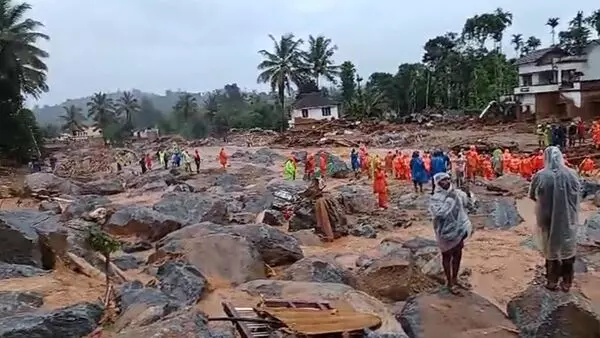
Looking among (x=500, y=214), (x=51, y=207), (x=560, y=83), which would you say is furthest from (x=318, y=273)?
(x=560, y=83)

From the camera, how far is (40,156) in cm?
3838

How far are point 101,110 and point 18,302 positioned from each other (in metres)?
66.9

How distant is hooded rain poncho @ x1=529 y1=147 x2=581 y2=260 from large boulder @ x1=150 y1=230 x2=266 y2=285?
3.74m

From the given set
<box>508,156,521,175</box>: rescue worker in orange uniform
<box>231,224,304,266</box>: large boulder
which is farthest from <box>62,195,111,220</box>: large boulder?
<box>508,156,521,175</box>: rescue worker in orange uniform

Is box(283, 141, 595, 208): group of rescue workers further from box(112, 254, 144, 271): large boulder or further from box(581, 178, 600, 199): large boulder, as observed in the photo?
box(112, 254, 144, 271): large boulder

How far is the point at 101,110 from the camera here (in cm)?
7031

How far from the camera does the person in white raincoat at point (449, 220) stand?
21.4 feet

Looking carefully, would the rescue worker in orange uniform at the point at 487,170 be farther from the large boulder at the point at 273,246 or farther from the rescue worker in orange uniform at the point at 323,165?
the large boulder at the point at 273,246

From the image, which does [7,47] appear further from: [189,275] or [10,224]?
[189,275]

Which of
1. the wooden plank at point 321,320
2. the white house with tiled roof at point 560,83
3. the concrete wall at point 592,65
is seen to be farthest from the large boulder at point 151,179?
the concrete wall at point 592,65

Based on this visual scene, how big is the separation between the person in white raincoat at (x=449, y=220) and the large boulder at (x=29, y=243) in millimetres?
5660

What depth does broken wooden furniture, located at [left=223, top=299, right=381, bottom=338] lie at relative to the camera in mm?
5281

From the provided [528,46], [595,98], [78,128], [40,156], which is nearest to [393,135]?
[595,98]

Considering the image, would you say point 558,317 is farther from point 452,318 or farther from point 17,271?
point 17,271
